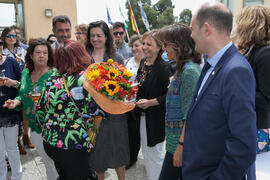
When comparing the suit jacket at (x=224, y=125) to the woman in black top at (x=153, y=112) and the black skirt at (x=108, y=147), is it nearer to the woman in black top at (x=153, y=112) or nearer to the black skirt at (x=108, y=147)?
the woman in black top at (x=153, y=112)

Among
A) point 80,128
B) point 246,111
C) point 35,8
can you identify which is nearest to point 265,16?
point 246,111

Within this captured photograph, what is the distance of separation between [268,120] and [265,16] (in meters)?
0.99

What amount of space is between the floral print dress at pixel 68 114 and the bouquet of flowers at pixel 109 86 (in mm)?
→ 110

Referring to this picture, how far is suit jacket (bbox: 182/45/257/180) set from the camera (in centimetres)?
113

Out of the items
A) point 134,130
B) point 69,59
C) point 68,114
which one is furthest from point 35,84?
point 134,130

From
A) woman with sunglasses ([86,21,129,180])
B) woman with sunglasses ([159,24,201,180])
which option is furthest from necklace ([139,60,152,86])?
woman with sunglasses ([159,24,201,180])

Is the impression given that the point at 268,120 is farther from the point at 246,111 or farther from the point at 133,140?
the point at 133,140

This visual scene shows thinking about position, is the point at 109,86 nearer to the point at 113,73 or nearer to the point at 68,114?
the point at 113,73

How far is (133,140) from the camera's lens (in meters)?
3.63

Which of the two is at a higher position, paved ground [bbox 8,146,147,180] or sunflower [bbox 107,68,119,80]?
sunflower [bbox 107,68,119,80]

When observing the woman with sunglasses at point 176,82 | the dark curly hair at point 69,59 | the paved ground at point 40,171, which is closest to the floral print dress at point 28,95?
the dark curly hair at point 69,59

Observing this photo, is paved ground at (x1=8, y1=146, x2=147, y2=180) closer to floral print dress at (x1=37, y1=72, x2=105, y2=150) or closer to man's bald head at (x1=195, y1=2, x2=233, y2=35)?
floral print dress at (x1=37, y1=72, x2=105, y2=150)

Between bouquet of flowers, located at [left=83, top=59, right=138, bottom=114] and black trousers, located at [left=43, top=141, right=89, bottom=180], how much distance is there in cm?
52

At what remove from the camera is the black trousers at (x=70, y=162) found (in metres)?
2.12
